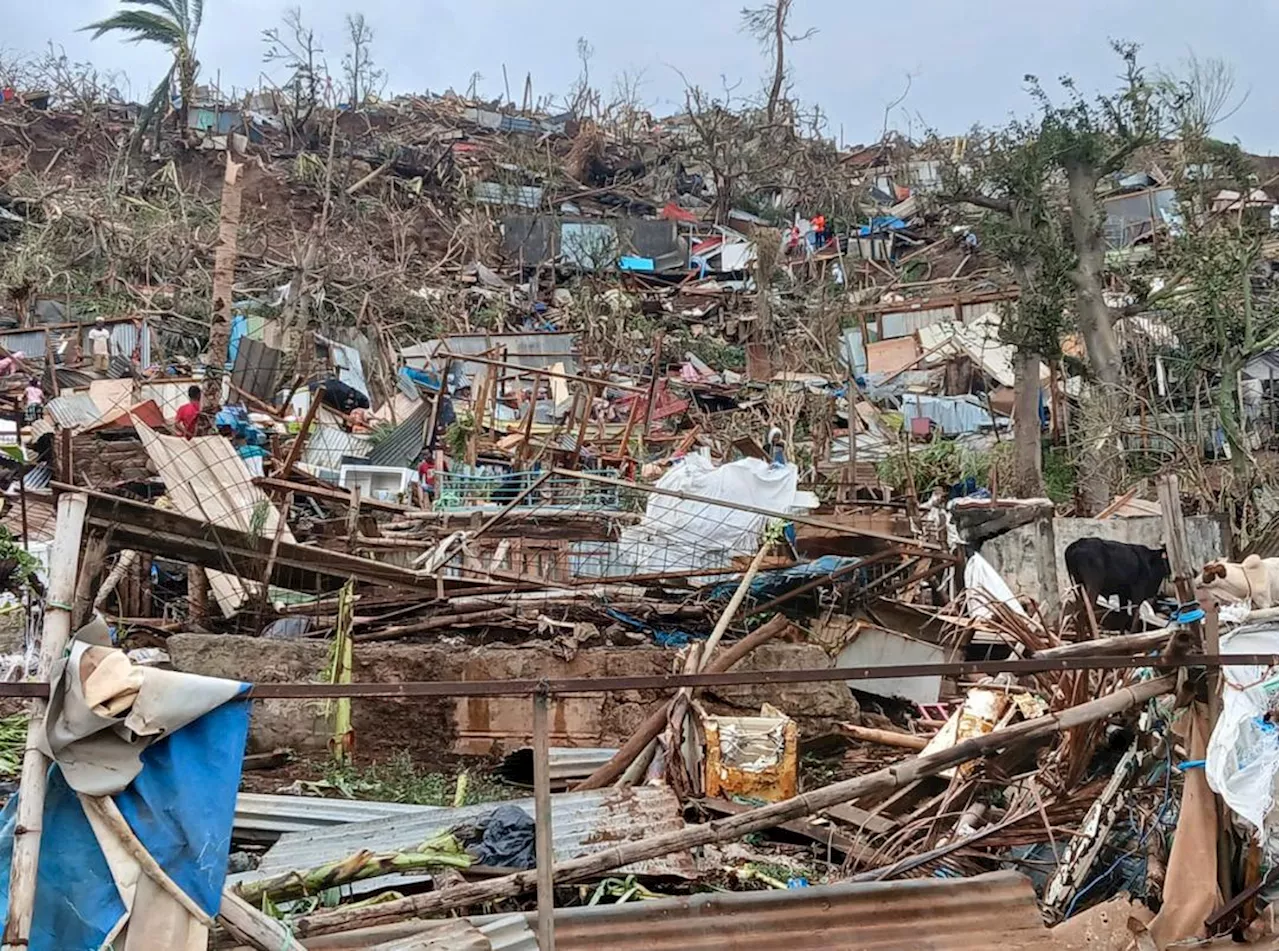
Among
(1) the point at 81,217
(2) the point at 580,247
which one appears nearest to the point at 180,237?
(1) the point at 81,217

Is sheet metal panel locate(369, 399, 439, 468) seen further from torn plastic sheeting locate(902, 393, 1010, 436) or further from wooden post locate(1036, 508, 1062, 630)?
torn plastic sheeting locate(902, 393, 1010, 436)

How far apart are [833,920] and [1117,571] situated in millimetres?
6850

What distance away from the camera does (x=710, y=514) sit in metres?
9.80

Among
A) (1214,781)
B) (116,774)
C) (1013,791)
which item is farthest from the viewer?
(1013,791)

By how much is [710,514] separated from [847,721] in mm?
2576

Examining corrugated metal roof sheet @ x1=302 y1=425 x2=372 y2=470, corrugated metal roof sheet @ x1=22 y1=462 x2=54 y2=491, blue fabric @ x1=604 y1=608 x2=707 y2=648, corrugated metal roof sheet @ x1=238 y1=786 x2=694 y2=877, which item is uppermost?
corrugated metal roof sheet @ x1=302 y1=425 x2=372 y2=470

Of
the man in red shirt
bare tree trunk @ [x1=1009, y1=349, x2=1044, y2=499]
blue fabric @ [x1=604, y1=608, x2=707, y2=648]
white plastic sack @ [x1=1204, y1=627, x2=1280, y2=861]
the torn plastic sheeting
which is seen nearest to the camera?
white plastic sack @ [x1=1204, y1=627, x2=1280, y2=861]

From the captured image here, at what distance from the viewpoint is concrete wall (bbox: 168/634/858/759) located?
7738 mm

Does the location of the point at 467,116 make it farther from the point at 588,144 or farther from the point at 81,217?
the point at 81,217

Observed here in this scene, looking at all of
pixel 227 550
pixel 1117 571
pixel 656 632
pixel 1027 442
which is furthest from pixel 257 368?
pixel 1117 571

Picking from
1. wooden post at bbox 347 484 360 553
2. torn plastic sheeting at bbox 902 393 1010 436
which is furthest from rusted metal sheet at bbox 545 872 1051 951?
torn plastic sheeting at bbox 902 393 1010 436

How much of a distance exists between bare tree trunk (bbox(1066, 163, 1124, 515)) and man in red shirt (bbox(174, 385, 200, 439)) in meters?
11.7

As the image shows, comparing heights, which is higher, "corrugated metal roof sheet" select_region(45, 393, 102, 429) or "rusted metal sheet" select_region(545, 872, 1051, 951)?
"corrugated metal roof sheet" select_region(45, 393, 102, 429)

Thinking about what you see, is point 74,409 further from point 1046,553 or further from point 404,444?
point 1046,553
